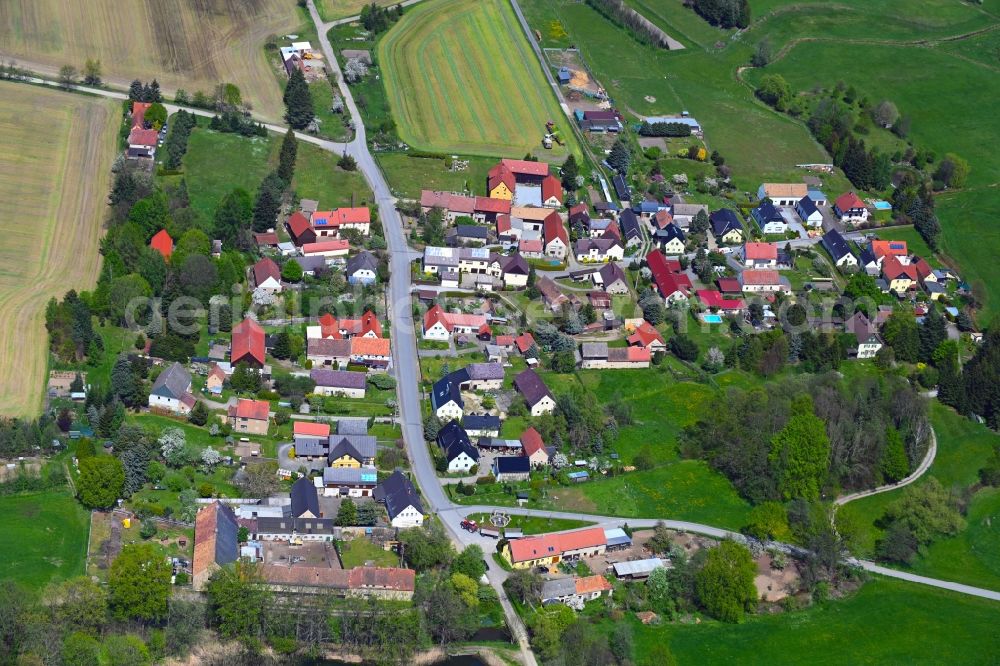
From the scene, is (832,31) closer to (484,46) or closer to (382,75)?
(484,46)

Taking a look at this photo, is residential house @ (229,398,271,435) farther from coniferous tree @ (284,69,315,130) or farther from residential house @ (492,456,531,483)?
coniferous tree @ (284,69,315,130)

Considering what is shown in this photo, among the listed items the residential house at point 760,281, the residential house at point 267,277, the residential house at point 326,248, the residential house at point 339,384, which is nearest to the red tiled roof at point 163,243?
the residential house at point 267,277

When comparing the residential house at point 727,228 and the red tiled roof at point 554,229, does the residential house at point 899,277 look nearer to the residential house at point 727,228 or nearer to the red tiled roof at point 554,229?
the residential house at point 727,228

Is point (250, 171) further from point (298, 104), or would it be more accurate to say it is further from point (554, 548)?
point (554, 548)

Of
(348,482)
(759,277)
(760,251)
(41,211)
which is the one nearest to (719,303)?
(759,277)

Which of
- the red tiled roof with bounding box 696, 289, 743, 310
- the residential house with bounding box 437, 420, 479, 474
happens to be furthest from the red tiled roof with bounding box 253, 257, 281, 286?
the red tiled roof with bounding box 696, 289, 743, 310
